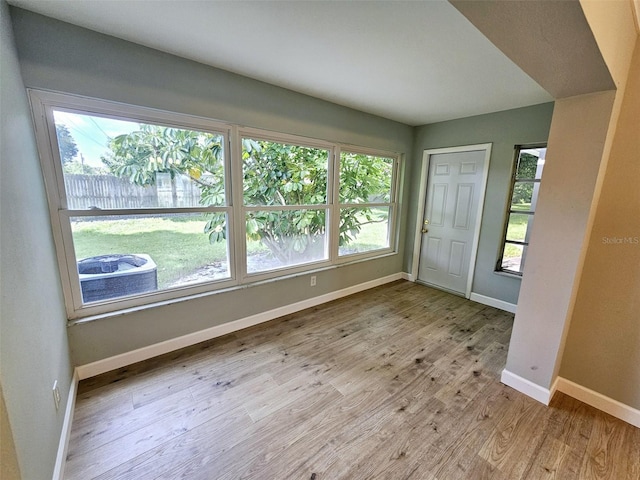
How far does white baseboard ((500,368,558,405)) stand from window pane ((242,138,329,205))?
7.91ft

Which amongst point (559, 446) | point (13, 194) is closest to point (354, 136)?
point (13, 194)

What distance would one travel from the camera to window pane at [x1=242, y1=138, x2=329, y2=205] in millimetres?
2570

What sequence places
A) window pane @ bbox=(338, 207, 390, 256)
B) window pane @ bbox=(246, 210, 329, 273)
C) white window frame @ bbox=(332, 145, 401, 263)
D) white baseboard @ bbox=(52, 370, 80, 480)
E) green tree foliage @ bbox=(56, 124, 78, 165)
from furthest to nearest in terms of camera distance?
1. window pane @ bbox=(338, 207, 390, 256)
2. white window frame @ bbox=(332, 145, 401, 263)
3. window pane @ bbox=(246, 210, 329, 273)
4. green tree foliage @ bbox=(56, 124, 78, 165)
5. white baseboard @ bbox=(52, 370, 80, 480)

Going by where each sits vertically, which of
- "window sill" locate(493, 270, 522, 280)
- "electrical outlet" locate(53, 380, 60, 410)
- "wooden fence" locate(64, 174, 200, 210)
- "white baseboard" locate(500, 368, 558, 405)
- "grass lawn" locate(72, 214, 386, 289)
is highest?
"wooden fence" locate(64, 174, 200, 210)

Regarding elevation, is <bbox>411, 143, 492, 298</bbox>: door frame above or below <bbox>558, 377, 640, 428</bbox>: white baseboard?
above

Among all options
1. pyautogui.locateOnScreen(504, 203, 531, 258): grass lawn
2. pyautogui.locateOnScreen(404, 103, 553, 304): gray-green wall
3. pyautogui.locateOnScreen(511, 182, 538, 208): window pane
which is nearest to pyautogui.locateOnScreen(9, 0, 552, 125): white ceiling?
pyautogui.locateOnScreen(404, 103, 553, 304): gray-green wall

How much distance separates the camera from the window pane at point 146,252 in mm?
1912

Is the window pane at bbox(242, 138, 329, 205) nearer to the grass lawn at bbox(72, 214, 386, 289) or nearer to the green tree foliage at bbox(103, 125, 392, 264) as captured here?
the green tree foliage at bbox(103, 125, 392, 264)

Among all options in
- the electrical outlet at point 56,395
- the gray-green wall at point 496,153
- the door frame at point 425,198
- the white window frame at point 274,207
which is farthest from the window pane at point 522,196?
the electrical outlet at point 56,395

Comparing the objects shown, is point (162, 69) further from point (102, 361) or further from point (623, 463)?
point (623, 463)

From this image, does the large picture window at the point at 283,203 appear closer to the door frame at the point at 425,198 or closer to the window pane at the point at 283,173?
the window pane at the point at 283,173

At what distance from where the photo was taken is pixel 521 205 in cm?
311

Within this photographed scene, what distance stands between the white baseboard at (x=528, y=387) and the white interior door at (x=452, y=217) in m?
1.70

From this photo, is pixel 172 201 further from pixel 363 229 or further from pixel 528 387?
pixel 528 387
